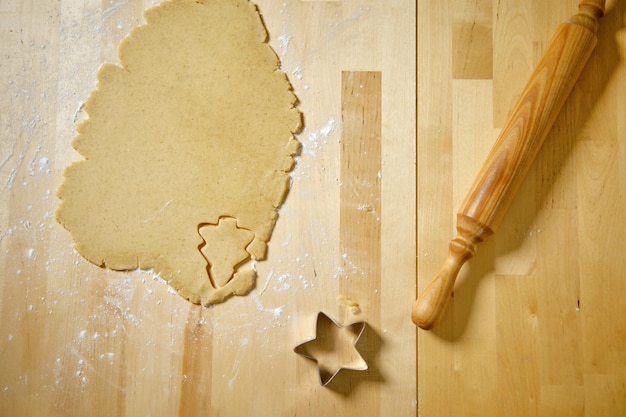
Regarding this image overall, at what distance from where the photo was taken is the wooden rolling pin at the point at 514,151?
89cm

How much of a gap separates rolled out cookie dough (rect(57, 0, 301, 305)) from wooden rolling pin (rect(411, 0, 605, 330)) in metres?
0.34

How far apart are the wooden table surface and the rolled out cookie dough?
0.13ft

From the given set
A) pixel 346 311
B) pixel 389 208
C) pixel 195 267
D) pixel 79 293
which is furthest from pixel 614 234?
pixel 79 293

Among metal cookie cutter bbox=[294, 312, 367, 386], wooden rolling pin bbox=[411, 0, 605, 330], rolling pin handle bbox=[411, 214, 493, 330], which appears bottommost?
metal cookie cutter bbox=[294, 312, 367, 386]

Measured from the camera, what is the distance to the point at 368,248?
96 cm

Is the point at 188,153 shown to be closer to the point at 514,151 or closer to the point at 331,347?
the point at 331,347

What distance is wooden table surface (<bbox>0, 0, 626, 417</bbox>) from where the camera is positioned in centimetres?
95

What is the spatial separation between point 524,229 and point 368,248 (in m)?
0.31

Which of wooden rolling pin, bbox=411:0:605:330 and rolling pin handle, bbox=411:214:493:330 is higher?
wooden rolling pin, bbox=411:0:605:330

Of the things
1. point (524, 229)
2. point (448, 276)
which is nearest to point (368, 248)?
point (448, 276)

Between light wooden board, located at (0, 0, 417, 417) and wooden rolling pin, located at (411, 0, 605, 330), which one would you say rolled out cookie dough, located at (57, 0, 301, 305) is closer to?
light wooden board, located at (0, 0, 417, 417)

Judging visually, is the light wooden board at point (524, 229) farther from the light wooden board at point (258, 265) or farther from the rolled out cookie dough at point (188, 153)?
the rolled out cookie dough at point (188, 153)

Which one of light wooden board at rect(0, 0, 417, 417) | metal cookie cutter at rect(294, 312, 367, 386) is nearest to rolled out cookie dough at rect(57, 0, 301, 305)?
light wooden board at rect(0, 0, 417, 417)

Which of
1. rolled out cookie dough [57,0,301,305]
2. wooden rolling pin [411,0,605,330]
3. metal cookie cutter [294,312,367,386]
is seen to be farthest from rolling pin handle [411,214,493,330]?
rolled out cookie dough [57,0,301,305]
